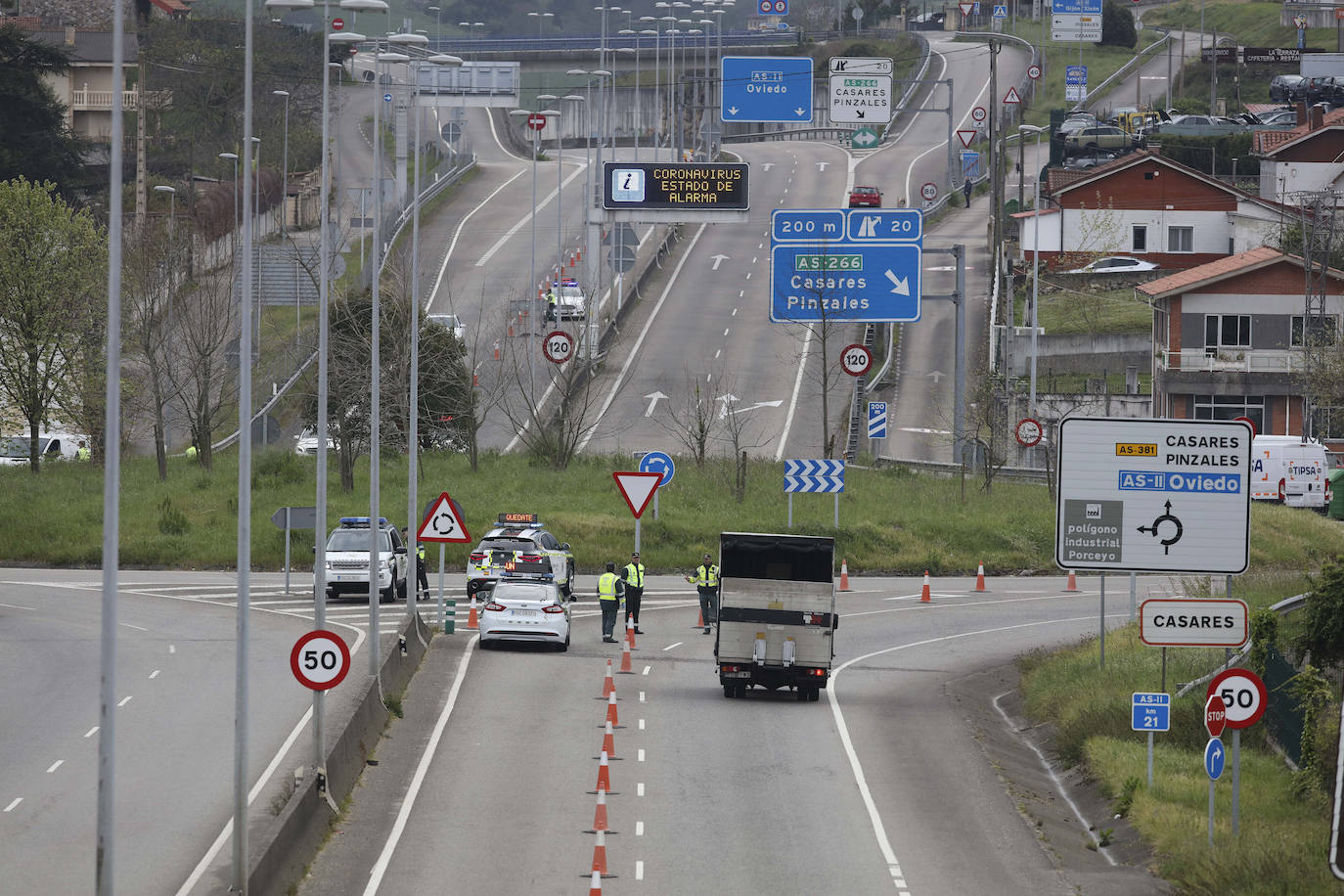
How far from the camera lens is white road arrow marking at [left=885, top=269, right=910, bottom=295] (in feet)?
166

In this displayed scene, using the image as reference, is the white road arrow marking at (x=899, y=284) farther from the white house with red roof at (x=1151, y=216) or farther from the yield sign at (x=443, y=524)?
the white house with red roof at (x=1151, y=216)

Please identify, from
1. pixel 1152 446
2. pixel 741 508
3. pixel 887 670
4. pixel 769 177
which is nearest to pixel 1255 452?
pixel 741 508

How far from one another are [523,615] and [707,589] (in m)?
4.79

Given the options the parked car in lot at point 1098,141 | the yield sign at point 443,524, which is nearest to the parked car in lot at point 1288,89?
the parked car in lot at point 1098,141

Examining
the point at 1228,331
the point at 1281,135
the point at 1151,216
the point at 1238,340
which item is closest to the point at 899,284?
the point at 1228,331

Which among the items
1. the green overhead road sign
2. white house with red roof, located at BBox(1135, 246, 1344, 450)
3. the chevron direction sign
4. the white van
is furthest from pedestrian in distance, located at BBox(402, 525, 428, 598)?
the green overhead road sign

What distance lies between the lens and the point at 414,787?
21016 millimetres

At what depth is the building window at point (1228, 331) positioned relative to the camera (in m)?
66.8

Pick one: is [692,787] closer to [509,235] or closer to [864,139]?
[509,235]

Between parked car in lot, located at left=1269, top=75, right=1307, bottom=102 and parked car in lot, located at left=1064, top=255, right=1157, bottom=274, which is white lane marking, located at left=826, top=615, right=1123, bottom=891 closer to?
parked car in lot, located at left=1064, top=255, right=1157, bottom=274

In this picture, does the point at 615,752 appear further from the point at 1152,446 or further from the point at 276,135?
the point at 276,135

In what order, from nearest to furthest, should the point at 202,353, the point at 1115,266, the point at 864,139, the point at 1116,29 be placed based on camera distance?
1. the point at 202,353
2. the point at 1115,266
3. the point at 864,139
4. the point at 1116,29

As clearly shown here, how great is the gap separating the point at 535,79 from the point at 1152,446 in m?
136

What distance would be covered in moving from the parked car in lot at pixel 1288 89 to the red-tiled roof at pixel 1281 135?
17.3 meters
